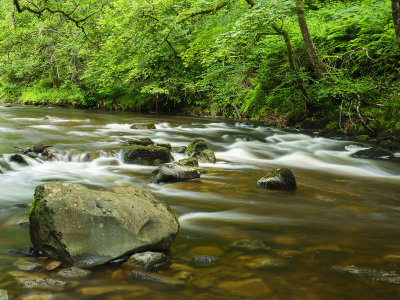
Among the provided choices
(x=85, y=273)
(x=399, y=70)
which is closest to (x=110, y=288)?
(x=85, y=273)

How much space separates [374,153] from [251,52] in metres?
5.37

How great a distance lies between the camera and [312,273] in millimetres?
2562

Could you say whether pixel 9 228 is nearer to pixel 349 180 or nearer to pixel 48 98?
pixel 349 180

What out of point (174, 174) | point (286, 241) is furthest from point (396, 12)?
point (286, 241)

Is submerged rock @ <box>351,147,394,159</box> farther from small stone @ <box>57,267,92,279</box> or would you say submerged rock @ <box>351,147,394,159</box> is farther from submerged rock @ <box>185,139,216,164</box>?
small stone @ <box>57,267,92,279</box>

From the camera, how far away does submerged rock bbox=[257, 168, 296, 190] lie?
17.1ft

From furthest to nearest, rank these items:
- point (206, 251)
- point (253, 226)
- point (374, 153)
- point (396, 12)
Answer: point (374, 153)
point (396, 12)
point (253, 226)
point (206, 251)

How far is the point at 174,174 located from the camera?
5570 millimetres

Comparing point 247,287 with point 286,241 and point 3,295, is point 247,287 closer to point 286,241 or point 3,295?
point 286,241

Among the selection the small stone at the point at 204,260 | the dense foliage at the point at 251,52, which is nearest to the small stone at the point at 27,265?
the small stone at the point at 204,260

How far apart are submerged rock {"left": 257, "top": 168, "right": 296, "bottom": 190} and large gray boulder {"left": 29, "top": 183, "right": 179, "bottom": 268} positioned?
8.40 feet

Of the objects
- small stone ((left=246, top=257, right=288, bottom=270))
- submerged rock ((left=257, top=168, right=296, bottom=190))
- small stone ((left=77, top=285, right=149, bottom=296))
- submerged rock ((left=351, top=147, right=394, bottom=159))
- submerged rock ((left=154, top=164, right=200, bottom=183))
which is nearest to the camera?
small stone ((left=77, top=285, right=149, bottom=296))

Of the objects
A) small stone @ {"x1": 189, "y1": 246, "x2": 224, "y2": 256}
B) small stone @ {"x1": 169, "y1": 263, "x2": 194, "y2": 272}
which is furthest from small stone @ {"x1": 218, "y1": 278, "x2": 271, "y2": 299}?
small stone @ {"x1": 189, "y1": 246, "x2": 224, "y2": 256}

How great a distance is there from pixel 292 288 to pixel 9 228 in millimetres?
2778
